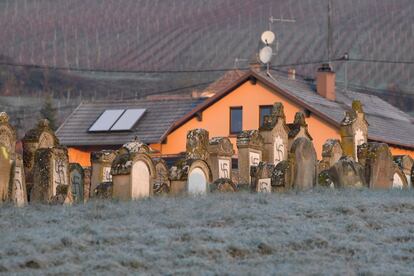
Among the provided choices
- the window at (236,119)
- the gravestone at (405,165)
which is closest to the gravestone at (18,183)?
the gravestone at (405,165)

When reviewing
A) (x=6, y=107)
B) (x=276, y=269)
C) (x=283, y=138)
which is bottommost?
(x=276, y=269)

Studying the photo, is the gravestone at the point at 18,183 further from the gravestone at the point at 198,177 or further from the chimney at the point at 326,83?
the chimney at the point at 326,83

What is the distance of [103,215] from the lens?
870 inches

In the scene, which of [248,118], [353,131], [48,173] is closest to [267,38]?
[248,118]

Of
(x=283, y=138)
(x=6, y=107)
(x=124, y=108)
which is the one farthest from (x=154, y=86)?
(x=283, y=138)

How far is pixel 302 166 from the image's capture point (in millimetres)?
28219

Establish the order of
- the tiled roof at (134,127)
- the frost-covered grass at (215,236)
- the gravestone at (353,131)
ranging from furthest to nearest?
the tiled roof at (134,127) → the gravestone at (353,131) → the frost-covered grass at (215,236)

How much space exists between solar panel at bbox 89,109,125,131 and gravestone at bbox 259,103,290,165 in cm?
2738

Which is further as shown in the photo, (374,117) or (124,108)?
(124,108)

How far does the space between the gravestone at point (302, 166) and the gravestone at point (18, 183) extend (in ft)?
18.3

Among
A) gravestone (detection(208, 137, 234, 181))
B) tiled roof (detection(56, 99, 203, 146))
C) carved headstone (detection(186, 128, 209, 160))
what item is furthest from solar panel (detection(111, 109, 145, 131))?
carved headstone (detection(186, 128, 209, 160))

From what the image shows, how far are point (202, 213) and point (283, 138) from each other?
13389 millimetres

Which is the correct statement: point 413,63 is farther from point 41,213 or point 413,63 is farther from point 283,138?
point 41,213

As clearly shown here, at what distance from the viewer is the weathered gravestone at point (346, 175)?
28600mm
